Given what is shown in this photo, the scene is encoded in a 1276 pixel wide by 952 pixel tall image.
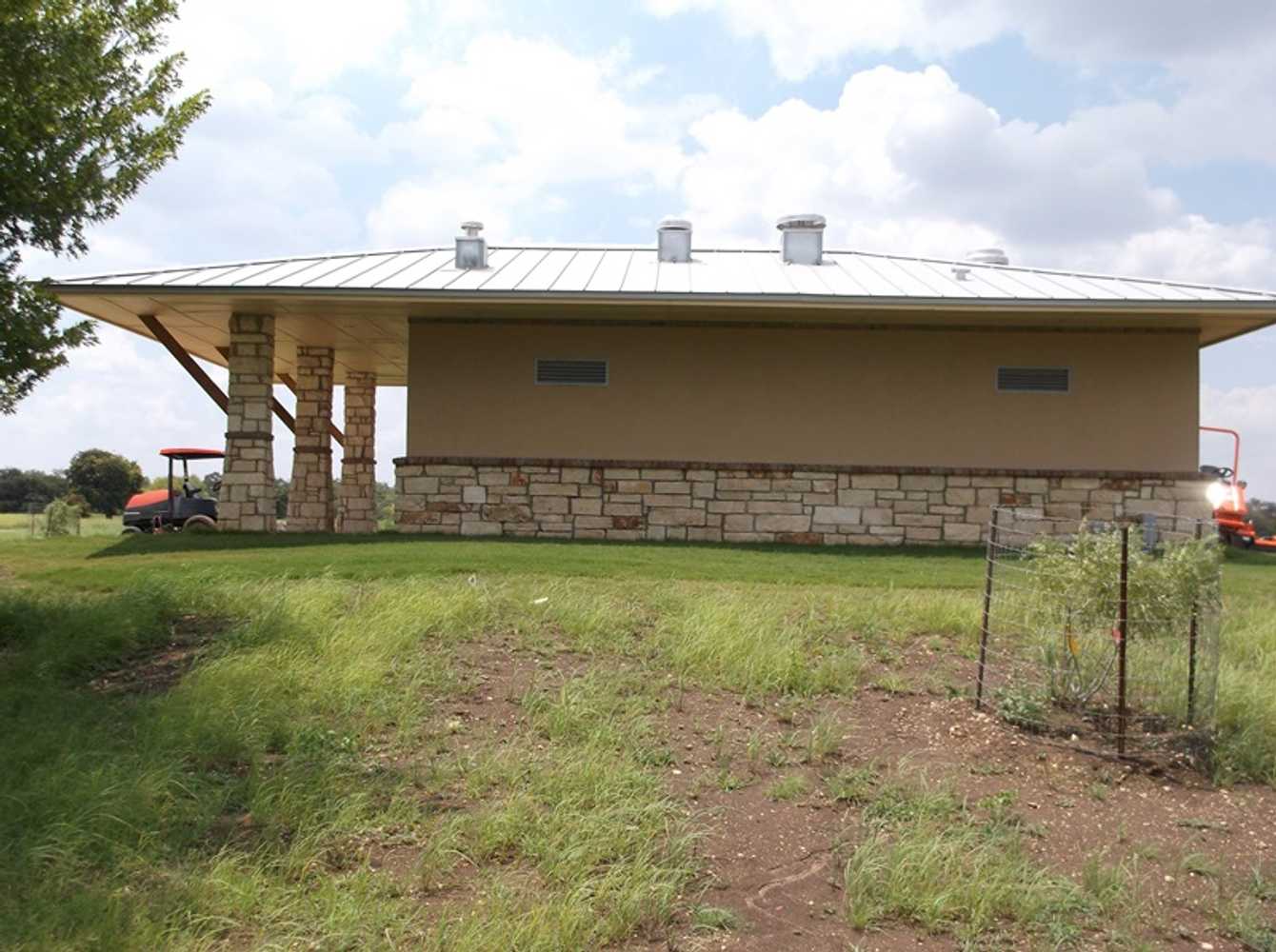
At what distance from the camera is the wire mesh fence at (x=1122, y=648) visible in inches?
237

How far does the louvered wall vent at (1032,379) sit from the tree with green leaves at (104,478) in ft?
111

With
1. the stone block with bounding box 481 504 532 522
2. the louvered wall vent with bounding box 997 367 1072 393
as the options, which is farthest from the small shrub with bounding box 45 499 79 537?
the louvered wall vent with bounding box 997 367 1072 393

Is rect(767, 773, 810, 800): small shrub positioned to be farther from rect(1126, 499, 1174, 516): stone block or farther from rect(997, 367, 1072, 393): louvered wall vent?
rect(1126, 499, 1174, 516): stone block

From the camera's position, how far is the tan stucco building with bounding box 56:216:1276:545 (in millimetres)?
13570

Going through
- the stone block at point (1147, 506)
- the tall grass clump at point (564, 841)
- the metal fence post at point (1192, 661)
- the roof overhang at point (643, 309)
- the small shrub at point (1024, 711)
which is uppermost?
the roof overhang at point (643, 309)

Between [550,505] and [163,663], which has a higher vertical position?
[550,505]

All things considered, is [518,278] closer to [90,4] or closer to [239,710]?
[90,4]

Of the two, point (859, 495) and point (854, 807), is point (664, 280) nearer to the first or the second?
point (859, 495)

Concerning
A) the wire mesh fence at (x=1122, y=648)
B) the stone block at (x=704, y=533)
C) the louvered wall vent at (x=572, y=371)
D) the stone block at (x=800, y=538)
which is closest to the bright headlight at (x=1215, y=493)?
the stone block at (x=800, y=538)

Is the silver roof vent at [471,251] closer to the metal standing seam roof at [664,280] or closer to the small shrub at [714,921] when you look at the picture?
the metal standing seam roof at [664,280]

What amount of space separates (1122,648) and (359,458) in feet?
52.8

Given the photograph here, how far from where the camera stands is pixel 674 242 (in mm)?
15961

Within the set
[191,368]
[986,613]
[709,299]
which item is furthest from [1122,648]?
[191,368]

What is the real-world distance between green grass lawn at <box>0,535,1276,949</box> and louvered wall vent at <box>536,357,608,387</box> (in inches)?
174
